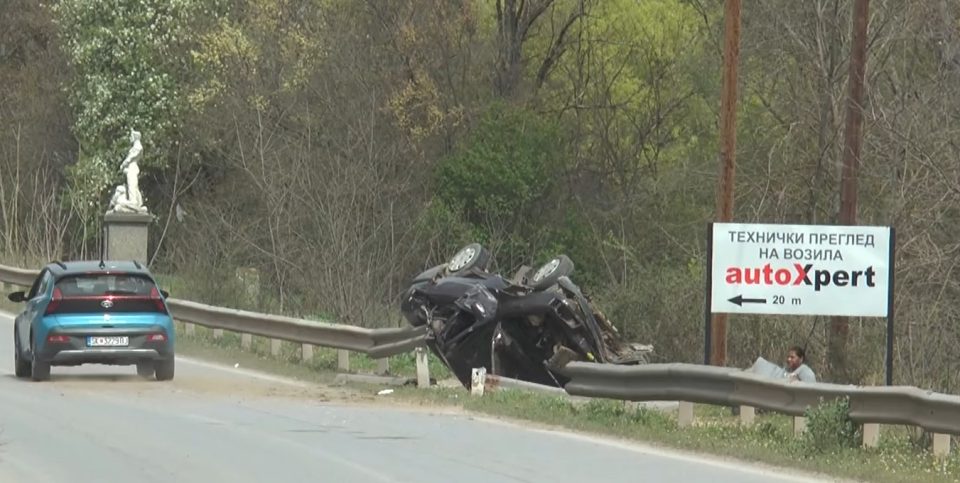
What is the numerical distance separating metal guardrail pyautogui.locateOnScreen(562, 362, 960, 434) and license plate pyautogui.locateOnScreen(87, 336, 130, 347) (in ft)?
19.3

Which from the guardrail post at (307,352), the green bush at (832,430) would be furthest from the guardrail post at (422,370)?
the green bush at (832,430)

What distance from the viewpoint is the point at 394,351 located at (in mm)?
25781

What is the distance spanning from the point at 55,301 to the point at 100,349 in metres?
0.89

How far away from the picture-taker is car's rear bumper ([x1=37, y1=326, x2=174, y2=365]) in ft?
77.0

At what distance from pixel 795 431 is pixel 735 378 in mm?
889

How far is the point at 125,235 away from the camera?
44.0m

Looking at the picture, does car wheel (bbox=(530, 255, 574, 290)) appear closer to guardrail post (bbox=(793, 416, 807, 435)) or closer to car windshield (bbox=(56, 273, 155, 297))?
car windshield (bbox=(56, 273, 155, 297))

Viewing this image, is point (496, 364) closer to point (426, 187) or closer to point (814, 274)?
point (814, 274)

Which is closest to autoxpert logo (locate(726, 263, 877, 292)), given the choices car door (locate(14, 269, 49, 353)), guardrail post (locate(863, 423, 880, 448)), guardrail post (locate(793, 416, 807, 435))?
guardrail post (locate(793, 416, 807, 435))

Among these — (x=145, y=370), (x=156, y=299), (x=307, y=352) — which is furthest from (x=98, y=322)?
(x=307, y=352)

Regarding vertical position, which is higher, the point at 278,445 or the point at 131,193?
the point at 131,193

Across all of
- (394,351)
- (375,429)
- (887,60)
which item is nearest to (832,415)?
(375,429)

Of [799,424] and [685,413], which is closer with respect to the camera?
[799,424]

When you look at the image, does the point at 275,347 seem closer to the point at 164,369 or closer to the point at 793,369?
the point at 164,369
